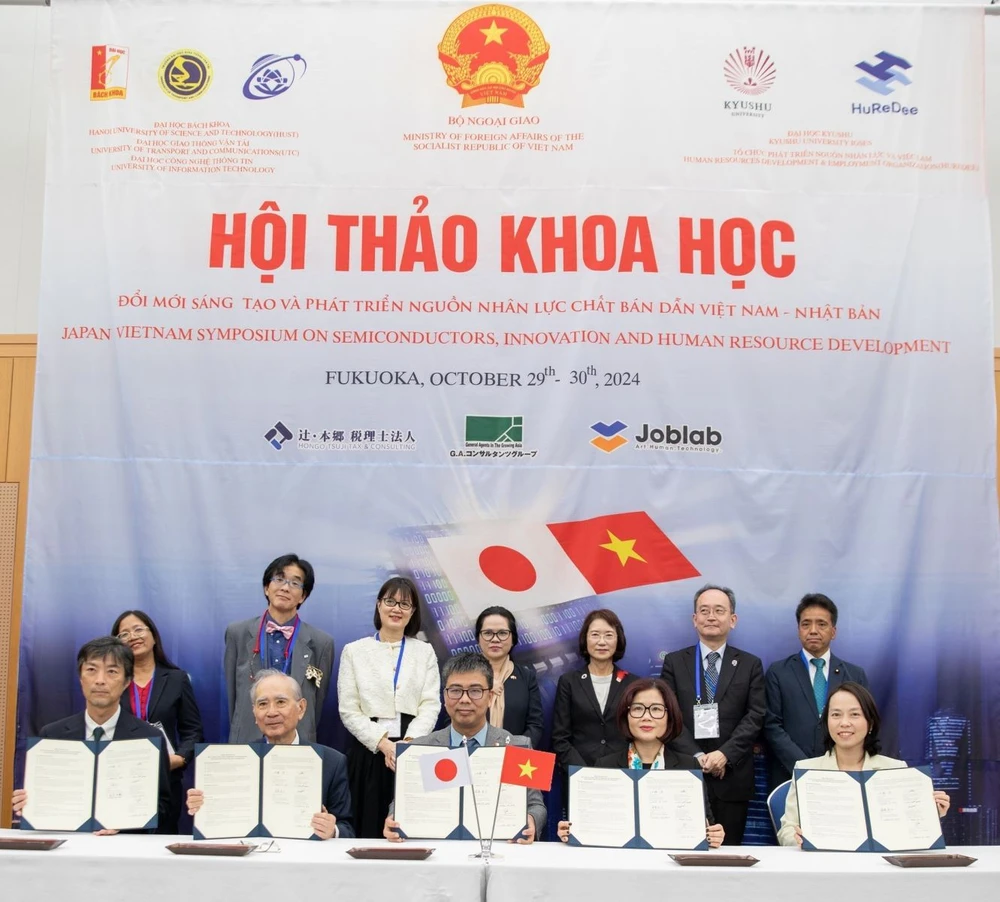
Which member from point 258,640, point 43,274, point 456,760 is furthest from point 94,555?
point 456,760

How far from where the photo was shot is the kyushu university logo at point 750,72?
4.89 m

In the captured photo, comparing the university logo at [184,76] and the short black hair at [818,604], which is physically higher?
the university logo at [184,76]

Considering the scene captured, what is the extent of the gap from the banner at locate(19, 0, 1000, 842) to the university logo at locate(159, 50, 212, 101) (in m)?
0.02

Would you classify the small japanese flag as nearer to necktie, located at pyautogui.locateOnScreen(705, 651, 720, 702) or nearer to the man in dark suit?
necktie, located at pyautogui.locateOnScreen(705, 651, 720, 702)

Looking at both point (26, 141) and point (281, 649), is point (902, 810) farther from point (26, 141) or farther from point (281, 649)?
point (26, 141)

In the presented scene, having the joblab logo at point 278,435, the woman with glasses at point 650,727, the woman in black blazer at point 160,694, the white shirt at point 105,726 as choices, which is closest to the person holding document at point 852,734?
the woman with glasses at point 650,727

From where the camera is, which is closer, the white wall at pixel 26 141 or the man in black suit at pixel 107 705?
the man in black suit at pixel 107 705

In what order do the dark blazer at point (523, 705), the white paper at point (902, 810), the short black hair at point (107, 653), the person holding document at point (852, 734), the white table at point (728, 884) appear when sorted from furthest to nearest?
the dark blazer at point (523, 705) < the short black hair at point (107, 653) < the person holding document at point (852, 734) < the white paper at point (902, 810) < the white table at point (728, 884)

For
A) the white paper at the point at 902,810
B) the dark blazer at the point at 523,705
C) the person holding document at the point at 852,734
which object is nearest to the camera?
the white paper at the point at 902,810

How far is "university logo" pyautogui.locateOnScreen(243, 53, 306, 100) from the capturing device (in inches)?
193

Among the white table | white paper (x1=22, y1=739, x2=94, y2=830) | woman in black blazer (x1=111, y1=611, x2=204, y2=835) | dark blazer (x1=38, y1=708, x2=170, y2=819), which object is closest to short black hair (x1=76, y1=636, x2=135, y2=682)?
dark blazer (x1=38, y1=708, x2=170, y2=819)

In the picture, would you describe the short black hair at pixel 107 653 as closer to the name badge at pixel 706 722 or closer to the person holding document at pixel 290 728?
the person holding document at pixel 290 728

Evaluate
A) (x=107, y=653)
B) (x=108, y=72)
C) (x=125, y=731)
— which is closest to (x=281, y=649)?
(x=125, y=731)

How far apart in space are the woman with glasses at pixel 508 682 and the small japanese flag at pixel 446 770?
4.26ft
